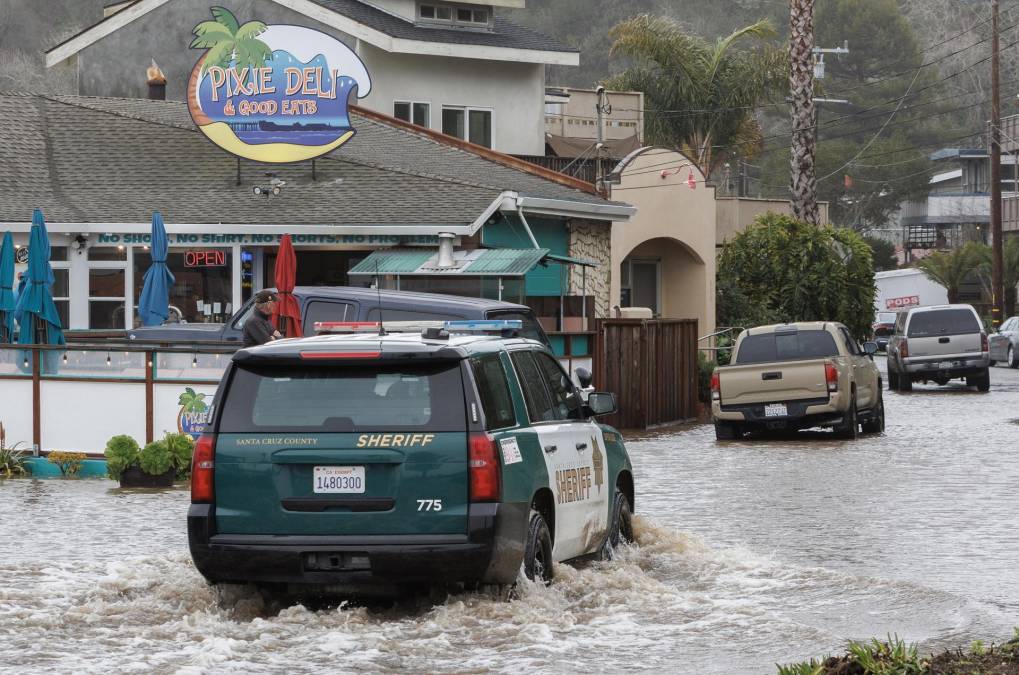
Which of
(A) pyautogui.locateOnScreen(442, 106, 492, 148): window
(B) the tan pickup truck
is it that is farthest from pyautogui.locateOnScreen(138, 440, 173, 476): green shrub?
(A) pyautogui.locateOnScreen(442, 106, 492, 148): window

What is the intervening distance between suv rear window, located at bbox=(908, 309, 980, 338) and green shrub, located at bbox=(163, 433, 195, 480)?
2420 cm

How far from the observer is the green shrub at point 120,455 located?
59.9 ft

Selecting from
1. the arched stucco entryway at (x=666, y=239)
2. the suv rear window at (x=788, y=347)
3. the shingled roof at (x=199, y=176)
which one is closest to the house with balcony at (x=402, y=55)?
the shingled roof at (x=199, y=176)

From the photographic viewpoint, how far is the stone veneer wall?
33.1 metres

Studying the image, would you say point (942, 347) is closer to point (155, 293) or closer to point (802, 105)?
point (802, 105)

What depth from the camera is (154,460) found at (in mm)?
18312

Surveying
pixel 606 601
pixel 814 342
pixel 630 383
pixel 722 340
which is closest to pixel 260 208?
pixel 630 383

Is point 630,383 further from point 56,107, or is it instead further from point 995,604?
point 995,604

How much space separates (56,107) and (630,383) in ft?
44.7

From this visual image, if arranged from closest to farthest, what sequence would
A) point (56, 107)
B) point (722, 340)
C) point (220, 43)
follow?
point (220, 43)
point (56, 107)
point (722, 340)

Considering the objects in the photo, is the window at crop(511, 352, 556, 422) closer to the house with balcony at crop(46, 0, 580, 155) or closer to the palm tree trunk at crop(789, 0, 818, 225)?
the palm tree trunk at crop(789, 0, 818, 225)

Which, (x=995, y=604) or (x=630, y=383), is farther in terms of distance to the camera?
(x=630, y=383)

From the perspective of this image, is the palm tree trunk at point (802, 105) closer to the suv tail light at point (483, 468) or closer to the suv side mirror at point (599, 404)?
the suv side mirror at point (599, 404)

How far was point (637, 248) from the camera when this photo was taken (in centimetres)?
3947
